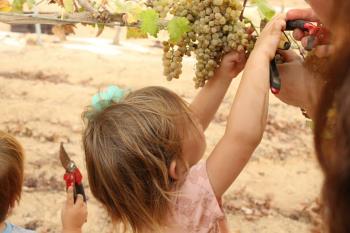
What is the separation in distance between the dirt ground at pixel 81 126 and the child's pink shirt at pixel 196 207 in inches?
51.8

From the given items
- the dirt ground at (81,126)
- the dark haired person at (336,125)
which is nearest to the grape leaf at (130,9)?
the dirt ground at (81,126)

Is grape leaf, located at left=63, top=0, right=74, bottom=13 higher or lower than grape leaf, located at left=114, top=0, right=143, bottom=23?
lower

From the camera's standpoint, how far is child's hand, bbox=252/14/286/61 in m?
1.54

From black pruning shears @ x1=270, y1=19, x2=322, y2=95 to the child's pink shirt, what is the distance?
32cm

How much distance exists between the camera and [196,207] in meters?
1.71

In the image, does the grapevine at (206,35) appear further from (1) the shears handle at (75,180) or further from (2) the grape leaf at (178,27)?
(1) the shears handle at (75,180)

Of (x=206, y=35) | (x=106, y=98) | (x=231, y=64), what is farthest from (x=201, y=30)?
(x=106, y=98)

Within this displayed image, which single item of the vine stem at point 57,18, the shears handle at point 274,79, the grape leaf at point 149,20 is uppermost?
the grape leaf at point 149,20

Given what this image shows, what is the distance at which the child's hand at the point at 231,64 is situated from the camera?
1708 mm

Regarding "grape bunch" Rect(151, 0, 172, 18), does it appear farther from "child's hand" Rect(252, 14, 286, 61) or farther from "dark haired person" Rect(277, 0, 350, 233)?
"dark haired person" Rect(277, 0, 350, 233)

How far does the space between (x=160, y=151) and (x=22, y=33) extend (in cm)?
871

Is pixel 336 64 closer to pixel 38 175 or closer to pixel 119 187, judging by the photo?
pixel 119 187

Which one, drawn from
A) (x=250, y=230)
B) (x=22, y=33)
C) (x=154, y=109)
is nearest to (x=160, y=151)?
(x=154, y=109)

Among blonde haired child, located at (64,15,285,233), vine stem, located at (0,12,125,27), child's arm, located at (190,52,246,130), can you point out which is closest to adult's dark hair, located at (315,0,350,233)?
blonde haired child, located at (64,15,285,233)
